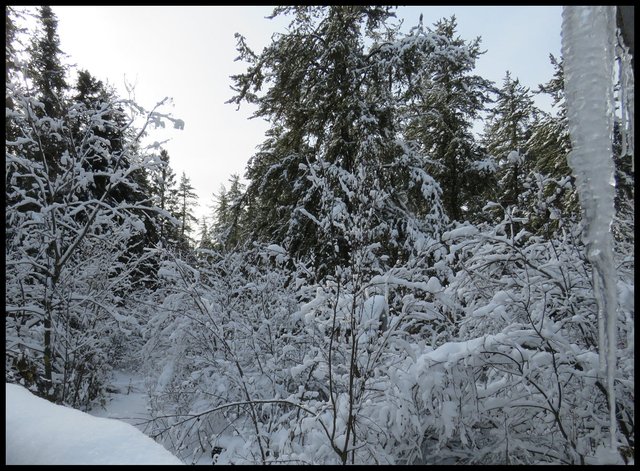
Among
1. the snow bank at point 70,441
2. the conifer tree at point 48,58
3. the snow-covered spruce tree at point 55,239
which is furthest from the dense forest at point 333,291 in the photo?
the conifer tree at point 48,58

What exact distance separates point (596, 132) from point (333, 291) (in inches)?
87.7

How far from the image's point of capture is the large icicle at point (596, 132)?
128cm

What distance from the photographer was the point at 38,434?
1259 mm

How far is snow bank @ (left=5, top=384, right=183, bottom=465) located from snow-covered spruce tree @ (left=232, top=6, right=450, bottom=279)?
6.20 m

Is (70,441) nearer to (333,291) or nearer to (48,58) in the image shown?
(333,291)

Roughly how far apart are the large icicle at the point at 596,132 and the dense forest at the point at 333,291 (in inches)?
8.4

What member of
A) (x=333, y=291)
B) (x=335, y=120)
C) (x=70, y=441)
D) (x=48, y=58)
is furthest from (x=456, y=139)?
(x=48, y=58)

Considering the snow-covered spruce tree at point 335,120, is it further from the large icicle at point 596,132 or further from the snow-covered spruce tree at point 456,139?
the large icicle at point 596,132

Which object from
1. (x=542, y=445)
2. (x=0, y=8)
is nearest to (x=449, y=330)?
(x=542, y=445)

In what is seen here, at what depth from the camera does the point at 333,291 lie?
3117 mm

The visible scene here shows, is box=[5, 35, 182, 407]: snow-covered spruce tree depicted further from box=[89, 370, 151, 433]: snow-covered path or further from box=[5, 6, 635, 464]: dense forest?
box=[89, 370, 151, 433]: snow-covered path

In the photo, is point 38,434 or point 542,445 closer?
point 38,434

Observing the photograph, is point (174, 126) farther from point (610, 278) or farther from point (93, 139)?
point (610, 278)

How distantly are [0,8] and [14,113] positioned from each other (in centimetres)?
277
